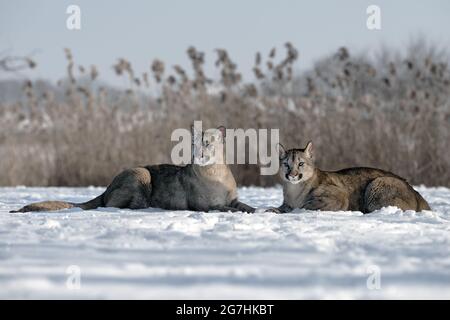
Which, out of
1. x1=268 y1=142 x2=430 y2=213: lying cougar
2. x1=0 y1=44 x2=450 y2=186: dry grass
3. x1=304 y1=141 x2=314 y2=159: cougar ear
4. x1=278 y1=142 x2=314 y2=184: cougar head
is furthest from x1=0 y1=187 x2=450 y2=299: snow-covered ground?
x1=0 y1=44 x2=450 y2=186: dry grass

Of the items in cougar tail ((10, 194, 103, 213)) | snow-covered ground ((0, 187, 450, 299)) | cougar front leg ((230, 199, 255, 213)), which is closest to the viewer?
snow-covered ground ((0, 187, 450, 299))

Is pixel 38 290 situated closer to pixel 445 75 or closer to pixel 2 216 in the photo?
pixel 2 216

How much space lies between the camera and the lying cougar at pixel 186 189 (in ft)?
25.4

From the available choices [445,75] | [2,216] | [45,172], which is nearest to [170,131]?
[45,172]

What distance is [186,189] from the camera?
790 centimetres

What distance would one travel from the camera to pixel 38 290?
3.64m

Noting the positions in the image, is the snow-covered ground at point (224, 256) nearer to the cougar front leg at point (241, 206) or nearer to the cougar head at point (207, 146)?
the cougar front leg at point (241, 206)

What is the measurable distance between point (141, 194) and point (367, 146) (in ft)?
21.9

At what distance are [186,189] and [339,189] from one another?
1.78 m

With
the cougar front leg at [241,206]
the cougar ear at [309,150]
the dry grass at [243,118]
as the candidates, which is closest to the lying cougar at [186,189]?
the cougar front leg at [241,206]

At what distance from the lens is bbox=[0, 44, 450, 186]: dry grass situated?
13258mm

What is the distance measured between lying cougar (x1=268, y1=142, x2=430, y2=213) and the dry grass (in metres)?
5.81

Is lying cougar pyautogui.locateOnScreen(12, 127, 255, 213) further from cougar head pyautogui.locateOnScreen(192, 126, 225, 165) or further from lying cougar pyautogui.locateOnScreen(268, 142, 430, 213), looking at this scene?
lying cougar pyautogui.locateOnScreen(268, 142, 430, 213)

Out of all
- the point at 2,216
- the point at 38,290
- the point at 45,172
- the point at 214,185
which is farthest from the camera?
the point at 45,172
